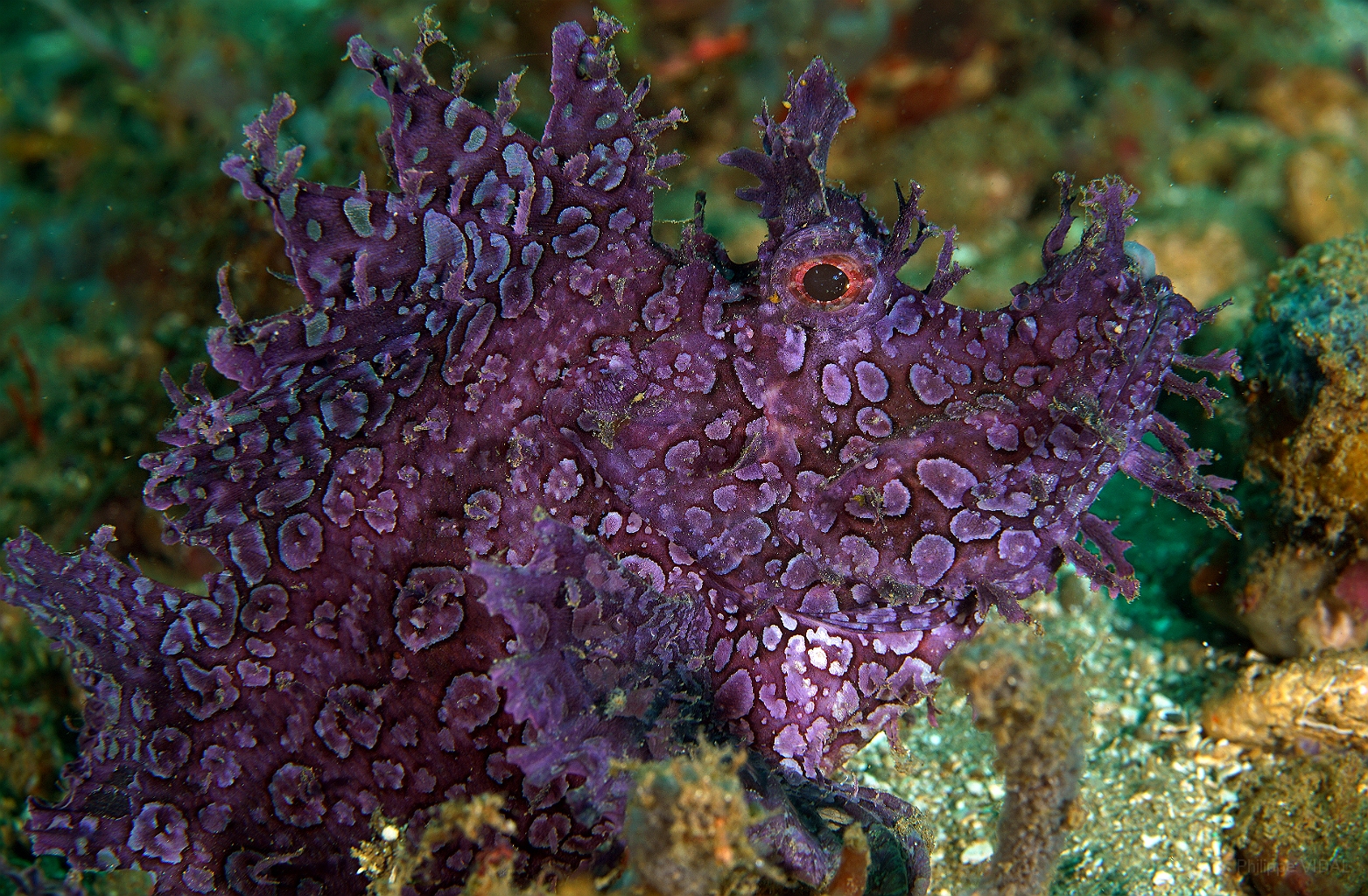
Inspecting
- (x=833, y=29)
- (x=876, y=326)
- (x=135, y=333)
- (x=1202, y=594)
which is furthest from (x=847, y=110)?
(x=135, y=333)

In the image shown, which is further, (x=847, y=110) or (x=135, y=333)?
(x=135, y=333)

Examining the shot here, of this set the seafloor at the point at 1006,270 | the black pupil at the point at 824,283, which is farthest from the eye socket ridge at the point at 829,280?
the seafloor at the point at 1006,270

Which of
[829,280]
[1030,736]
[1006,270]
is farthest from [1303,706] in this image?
[1006,270]

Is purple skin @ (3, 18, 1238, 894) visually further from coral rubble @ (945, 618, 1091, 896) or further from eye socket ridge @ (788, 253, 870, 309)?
coral rubble @ (945, 618, 1091, 896)

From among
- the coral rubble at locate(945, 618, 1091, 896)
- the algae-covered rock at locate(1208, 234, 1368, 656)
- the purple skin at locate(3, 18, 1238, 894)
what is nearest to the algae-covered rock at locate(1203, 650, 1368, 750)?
the algae-covered rock at locate(1208, 234, 1368, 656)

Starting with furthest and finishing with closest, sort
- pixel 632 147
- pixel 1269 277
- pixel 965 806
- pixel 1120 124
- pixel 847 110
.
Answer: pixel 1120 124, pixel 1269 277, pixel 965 806, pixel 632 147, pixel 847 110

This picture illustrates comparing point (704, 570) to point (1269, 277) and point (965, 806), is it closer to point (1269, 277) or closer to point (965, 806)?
point (965, 806)
